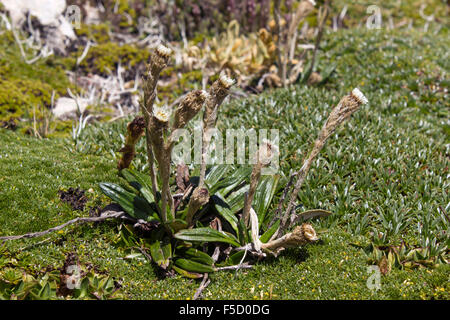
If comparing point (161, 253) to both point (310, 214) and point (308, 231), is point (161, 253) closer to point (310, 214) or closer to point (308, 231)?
point (308, 231)

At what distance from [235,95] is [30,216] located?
13.0 ft

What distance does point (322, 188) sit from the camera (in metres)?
4.39

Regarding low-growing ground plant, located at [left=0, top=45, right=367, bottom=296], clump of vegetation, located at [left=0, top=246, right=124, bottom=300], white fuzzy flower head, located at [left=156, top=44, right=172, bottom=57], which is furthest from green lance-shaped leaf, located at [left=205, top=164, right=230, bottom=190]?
white fuzzy flower head, located at [left=156, top=44, right=172, bottom=57]

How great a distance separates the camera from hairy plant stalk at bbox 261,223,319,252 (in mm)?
2932

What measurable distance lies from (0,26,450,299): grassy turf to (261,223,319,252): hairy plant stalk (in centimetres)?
19

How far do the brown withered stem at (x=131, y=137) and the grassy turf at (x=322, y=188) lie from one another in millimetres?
302

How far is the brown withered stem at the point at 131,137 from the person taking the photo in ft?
11.9

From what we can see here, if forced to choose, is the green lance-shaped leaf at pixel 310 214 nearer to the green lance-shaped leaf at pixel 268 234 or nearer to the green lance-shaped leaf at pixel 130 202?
the green lance-shaped leaf at pixel 268 234

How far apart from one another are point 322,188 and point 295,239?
147 centimetres

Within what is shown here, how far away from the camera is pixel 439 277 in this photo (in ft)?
10.7

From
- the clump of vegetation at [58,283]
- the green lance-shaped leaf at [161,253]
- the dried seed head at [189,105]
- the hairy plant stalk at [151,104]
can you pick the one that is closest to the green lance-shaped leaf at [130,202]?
the green lance-shaped leaf at [161,253]

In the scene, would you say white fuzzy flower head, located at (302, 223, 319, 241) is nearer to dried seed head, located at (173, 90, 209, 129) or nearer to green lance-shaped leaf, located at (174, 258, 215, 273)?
green lance-shaped leaf, located at (174, 258, 215, 273)
